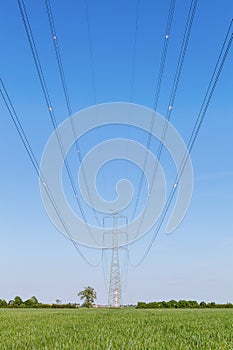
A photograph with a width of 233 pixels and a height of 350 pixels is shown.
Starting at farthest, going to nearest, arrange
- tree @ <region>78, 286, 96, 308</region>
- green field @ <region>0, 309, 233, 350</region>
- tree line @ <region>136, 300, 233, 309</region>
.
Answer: tree @ <region>78, 286, 96, 308</region> → tree line @ <region>136, 300, 233, 309</region> → green field @ <region>0, 309, 233, 350</region>

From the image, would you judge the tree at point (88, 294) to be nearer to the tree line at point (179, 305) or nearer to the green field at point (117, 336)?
the tree line at point (179, 305)

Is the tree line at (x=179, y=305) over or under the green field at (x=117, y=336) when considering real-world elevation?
over


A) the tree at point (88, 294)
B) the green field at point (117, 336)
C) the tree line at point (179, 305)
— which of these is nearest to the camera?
the green field at point (117, 336)

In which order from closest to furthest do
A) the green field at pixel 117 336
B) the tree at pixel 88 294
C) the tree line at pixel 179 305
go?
1. the green field at pixel 117 336
2. the tree line at pixel 179 305
3. the tree at pixel 88 294

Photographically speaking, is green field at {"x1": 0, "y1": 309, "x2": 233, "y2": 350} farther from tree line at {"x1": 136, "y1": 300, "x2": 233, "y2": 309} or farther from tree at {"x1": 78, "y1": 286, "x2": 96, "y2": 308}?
tree at {"x1": 78, "y1": 286, "x2": 96, "y2": 308}

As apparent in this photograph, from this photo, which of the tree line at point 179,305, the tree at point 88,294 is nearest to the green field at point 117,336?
the tree line at point 179,305

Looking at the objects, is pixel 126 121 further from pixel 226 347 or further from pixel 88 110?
pixel 226 347

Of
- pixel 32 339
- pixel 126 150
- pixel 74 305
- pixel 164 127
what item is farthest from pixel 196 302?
pixel 32 339

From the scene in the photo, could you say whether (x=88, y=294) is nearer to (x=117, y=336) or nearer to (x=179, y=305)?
(x=179, y=305)

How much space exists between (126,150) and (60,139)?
9955 millimetres

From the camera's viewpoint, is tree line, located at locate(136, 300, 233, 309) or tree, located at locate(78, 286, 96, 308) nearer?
tree line, located at locate(136, 300, 233, 309)

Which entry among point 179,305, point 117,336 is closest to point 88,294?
point 179,305

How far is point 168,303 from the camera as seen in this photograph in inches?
2499

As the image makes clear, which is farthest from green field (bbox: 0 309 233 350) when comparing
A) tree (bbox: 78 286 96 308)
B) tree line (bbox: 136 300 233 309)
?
tree (bbox: 78 286 96 308)
